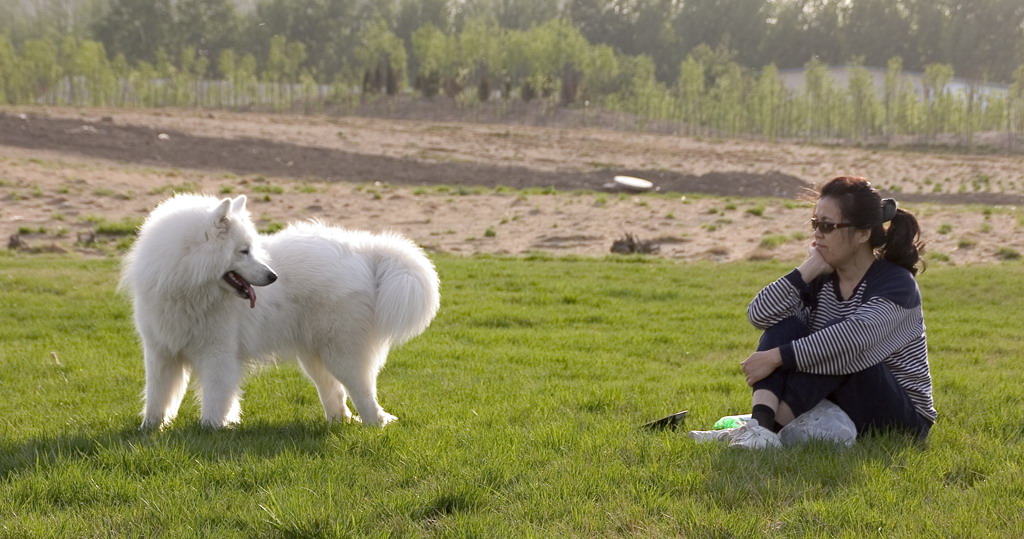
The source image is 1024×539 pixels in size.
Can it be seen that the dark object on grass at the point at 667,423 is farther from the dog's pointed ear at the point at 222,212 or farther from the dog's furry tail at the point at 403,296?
the dog's pointed ear at the point at 222,212

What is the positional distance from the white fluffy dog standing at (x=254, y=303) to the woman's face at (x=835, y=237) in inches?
110

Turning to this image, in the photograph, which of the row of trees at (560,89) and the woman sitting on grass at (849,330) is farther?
the row of trees at (560,89)

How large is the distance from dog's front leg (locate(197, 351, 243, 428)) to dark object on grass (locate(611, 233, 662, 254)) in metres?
13.1

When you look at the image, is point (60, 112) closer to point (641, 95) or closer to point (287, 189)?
point (287, 189)

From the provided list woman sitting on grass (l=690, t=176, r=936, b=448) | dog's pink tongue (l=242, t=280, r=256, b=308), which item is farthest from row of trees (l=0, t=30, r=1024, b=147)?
dog's pink tongue (l=242, t=280, r=256, b=308)

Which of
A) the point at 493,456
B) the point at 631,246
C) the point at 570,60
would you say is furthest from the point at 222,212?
the point at 570,60

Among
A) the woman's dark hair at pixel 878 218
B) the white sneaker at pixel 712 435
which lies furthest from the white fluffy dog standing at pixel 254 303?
the woman's dark hair at pixel 878 218

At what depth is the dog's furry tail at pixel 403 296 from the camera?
648 cm

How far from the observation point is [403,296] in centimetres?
646

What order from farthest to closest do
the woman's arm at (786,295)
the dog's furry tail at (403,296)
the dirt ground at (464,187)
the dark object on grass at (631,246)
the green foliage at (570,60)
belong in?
1. the green foliage at (570,60)
2. the dirt ground at (464,187)
3. the dark object on grass at (631,246)
4. the dog's furry tail at (403,296)
5. the woman's arm at (786,295)

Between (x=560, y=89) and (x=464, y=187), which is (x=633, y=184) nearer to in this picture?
(x=464, y=187)

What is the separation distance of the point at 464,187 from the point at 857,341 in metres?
24.1

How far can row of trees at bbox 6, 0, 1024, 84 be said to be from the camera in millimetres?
119938

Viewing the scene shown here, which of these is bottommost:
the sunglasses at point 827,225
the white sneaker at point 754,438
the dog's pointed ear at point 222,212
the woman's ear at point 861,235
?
the white sneaker at point 754,438
